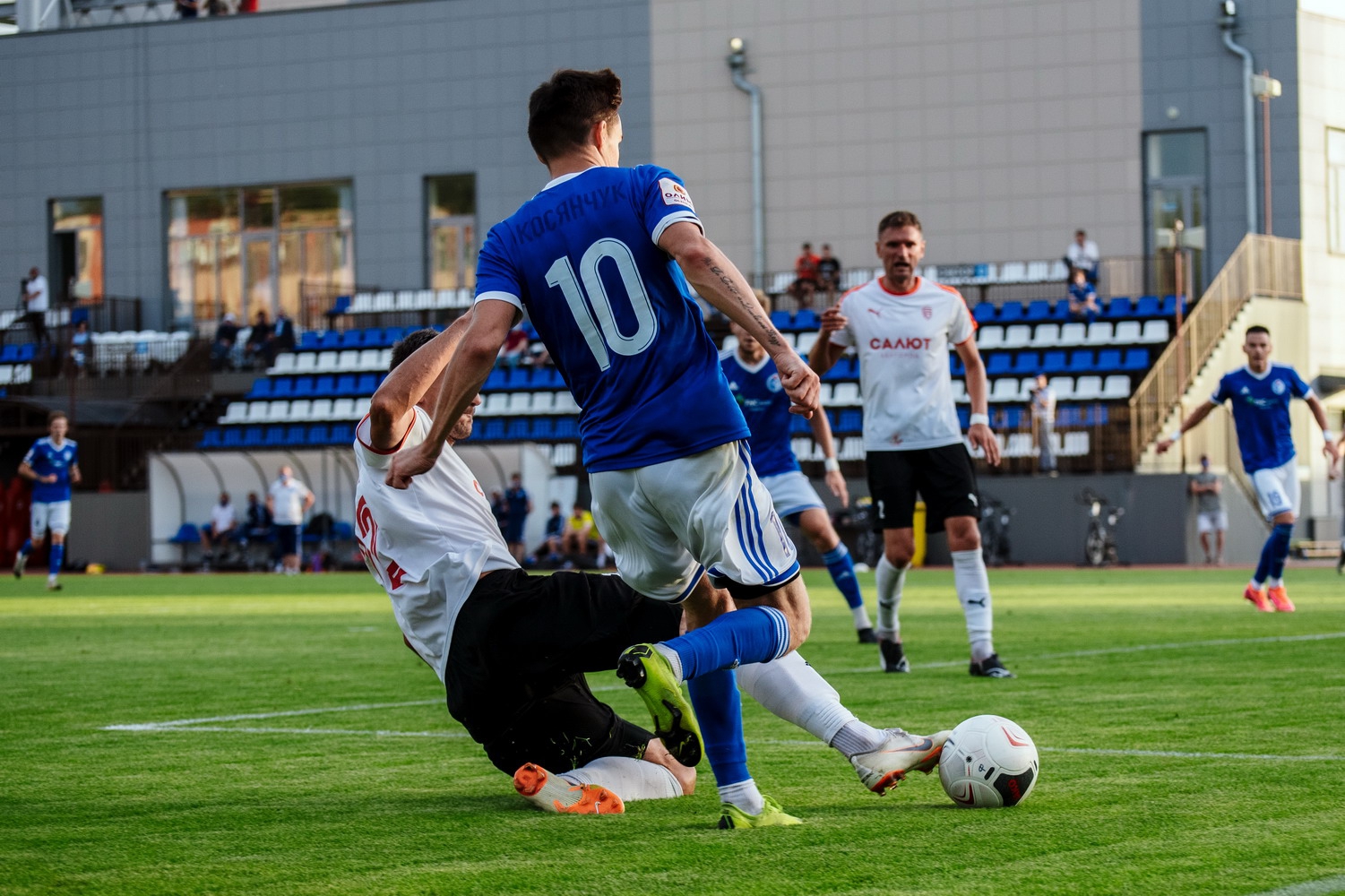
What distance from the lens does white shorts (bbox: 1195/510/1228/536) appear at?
26531 mm

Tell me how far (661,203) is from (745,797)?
1.57 meters

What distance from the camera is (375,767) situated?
6.00 metres

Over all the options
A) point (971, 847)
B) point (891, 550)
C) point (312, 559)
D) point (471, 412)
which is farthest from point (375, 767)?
point (312, 559)

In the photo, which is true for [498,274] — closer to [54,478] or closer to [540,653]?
[540,653]

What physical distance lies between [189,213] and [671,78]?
1317 centimetres

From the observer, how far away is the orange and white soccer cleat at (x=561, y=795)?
497 centimetres

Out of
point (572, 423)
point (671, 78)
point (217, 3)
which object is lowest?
point (572, 423)

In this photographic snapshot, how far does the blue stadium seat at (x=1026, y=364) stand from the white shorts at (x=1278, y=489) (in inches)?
631

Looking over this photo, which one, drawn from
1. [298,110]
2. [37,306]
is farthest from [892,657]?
[37,306]

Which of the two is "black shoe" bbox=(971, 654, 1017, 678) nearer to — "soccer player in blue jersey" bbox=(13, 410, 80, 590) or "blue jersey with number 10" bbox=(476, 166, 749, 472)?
"blue jersey with number 10" bbox=(476, 166, 749, 472)

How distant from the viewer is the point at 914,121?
36.3 meters

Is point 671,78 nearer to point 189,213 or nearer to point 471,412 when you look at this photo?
point 189,213

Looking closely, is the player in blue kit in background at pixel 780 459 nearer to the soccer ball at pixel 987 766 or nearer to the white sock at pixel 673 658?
the soccer ball at pixel 987 766

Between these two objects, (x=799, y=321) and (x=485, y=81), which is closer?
(x=799, y=321)
